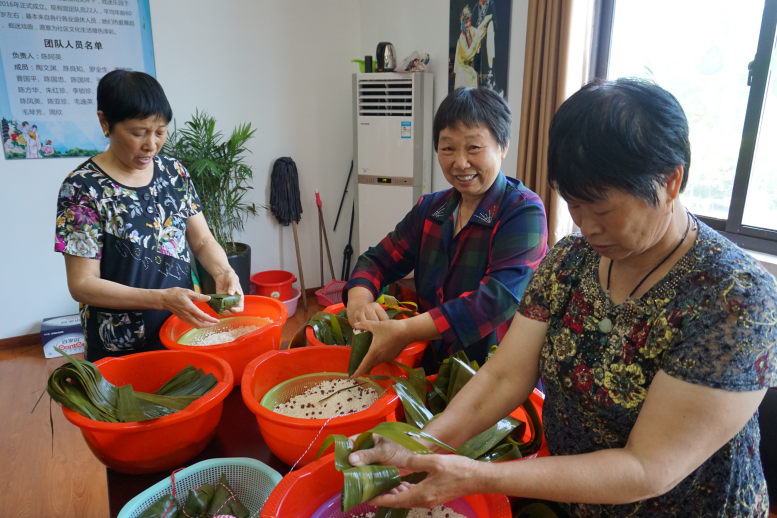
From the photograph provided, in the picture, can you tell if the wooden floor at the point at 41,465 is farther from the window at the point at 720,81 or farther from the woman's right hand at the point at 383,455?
the window at the point at 720,81

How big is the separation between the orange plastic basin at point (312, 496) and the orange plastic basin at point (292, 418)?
8 centimetres

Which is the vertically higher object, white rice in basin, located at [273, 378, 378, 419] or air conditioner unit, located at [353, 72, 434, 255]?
air conditioner unit, located at [353, 72, 434, 255]

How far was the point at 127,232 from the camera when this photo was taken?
5.29ft

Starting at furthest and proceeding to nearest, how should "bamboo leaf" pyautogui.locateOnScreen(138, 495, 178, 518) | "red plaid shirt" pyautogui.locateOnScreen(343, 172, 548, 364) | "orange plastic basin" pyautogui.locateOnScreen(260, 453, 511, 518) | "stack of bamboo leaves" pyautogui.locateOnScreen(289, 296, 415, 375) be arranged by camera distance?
"stack of bamboo leaves" pyautogui.locateOnScreen(289, 296, 415, 375)
"red plaid shirt" pyautogui.locateOnScreen(343, 172, 548, 364)
"bamboo leaf" pyautogui.locateOnScreen(138, 495, 178, 518)
"orange plastic basin" pyautogui.locateOnScreen(260, 453, 511, 518)

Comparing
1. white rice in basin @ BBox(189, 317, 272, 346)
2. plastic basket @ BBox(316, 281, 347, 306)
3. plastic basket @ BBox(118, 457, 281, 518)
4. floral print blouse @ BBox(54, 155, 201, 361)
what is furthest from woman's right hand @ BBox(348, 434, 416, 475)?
plastic basket @ BBox(316, 281, 347, 306)

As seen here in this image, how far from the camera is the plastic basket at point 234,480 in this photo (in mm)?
990

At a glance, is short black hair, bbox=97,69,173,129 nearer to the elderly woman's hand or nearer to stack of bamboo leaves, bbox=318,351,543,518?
the elderly woman's hand

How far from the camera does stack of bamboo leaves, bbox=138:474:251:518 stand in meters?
0.96

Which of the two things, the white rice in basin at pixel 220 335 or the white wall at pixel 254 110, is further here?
the white wall at pixel 254 110

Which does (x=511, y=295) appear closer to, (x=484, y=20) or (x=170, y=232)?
(x=170, y=232)

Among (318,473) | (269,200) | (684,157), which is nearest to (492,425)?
(318,473)

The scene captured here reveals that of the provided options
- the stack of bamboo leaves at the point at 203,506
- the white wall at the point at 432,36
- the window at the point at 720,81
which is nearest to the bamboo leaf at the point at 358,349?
the stack of bamboo leaves at the point at 203,506

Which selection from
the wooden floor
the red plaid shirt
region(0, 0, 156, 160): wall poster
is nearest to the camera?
the red plaid shirt

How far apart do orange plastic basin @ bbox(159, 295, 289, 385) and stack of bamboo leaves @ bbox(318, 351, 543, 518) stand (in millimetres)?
365
